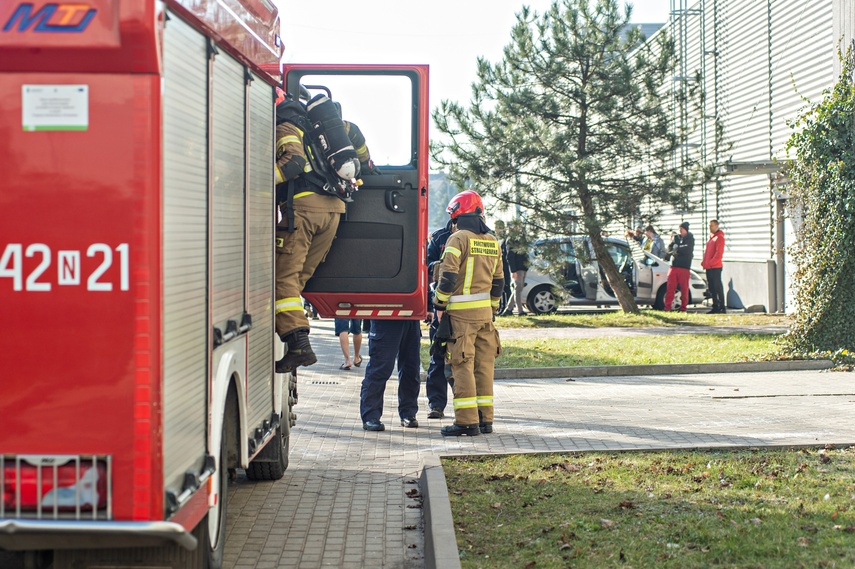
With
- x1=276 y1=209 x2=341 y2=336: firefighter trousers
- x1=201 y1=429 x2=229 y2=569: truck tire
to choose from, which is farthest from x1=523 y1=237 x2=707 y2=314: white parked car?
x1=201 y1=429 x2=229 y2=569: truck tire

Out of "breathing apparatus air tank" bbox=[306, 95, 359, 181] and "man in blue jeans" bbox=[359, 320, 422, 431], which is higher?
"breathing apparatus air tank" bbox=[306, 95, 359, 181]

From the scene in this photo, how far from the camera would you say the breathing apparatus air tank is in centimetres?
750

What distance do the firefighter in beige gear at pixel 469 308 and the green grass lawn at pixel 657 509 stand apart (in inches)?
50.7

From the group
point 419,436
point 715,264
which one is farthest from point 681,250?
point 419,436

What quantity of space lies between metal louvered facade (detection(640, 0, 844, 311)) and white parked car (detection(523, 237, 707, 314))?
3.06ft

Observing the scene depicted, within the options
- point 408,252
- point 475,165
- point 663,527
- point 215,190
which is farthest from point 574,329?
point 215,190

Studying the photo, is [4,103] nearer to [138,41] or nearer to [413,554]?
[138,41]

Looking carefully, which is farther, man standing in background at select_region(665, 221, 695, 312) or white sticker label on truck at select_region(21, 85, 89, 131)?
man standing in background at select_region(665, 221, 695, 312)

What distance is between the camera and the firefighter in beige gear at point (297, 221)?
23.4 feet

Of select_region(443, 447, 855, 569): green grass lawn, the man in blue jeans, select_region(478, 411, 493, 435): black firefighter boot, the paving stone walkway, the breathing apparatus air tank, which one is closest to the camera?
select_region(443, 447, 855, 569): green grass lawn

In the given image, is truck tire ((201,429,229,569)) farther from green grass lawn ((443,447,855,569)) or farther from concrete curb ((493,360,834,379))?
concrete curb ((493,360,834,379))

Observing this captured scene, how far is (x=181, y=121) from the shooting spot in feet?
14.3

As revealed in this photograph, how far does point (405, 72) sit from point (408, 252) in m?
1.37

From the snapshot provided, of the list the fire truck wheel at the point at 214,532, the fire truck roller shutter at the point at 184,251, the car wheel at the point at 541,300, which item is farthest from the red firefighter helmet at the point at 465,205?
the car wheel at the point at 541,300
